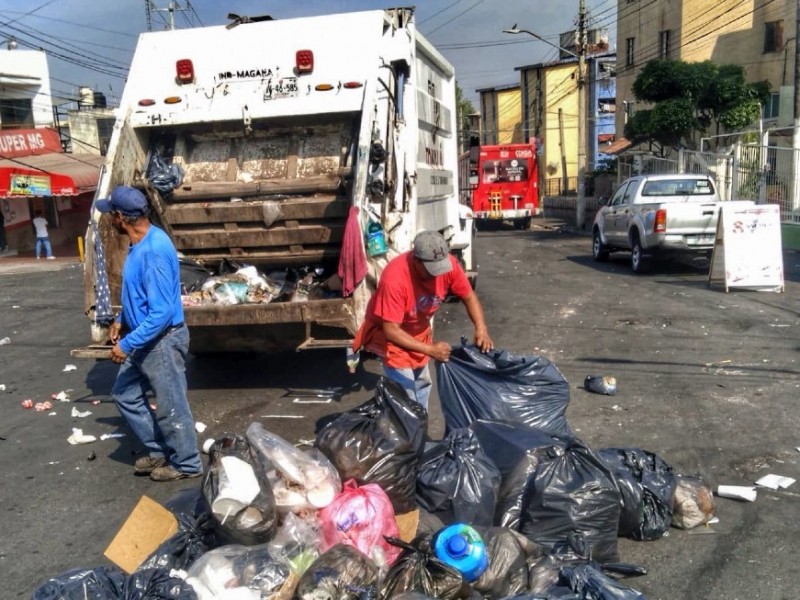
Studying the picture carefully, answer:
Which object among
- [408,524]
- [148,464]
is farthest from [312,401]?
[408,524]

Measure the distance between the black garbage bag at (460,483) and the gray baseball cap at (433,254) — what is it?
874 mm

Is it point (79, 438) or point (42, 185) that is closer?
point (79, 438)

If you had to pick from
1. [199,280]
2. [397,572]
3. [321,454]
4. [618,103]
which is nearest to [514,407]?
[321,454]

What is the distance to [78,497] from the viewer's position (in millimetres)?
4691

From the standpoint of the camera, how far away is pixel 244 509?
3357 mm

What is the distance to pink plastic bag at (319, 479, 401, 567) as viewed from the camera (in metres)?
3.32

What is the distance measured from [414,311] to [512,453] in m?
0.97

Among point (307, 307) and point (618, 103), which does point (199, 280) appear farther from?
point (618, 103)

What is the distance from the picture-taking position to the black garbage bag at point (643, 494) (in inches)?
147

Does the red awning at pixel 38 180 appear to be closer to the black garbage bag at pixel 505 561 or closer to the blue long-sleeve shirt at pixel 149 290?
the blue long-sleeve shirt at pixel 149 290

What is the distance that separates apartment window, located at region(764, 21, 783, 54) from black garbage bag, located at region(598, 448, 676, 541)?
2918 centimetres

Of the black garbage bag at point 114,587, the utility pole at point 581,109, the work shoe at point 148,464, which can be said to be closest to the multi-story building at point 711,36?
the utility pole at point 581,109

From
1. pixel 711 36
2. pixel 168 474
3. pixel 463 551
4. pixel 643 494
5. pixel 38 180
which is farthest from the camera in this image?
pixel 711 36

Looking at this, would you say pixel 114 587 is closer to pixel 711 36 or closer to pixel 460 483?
pixel 460 483
